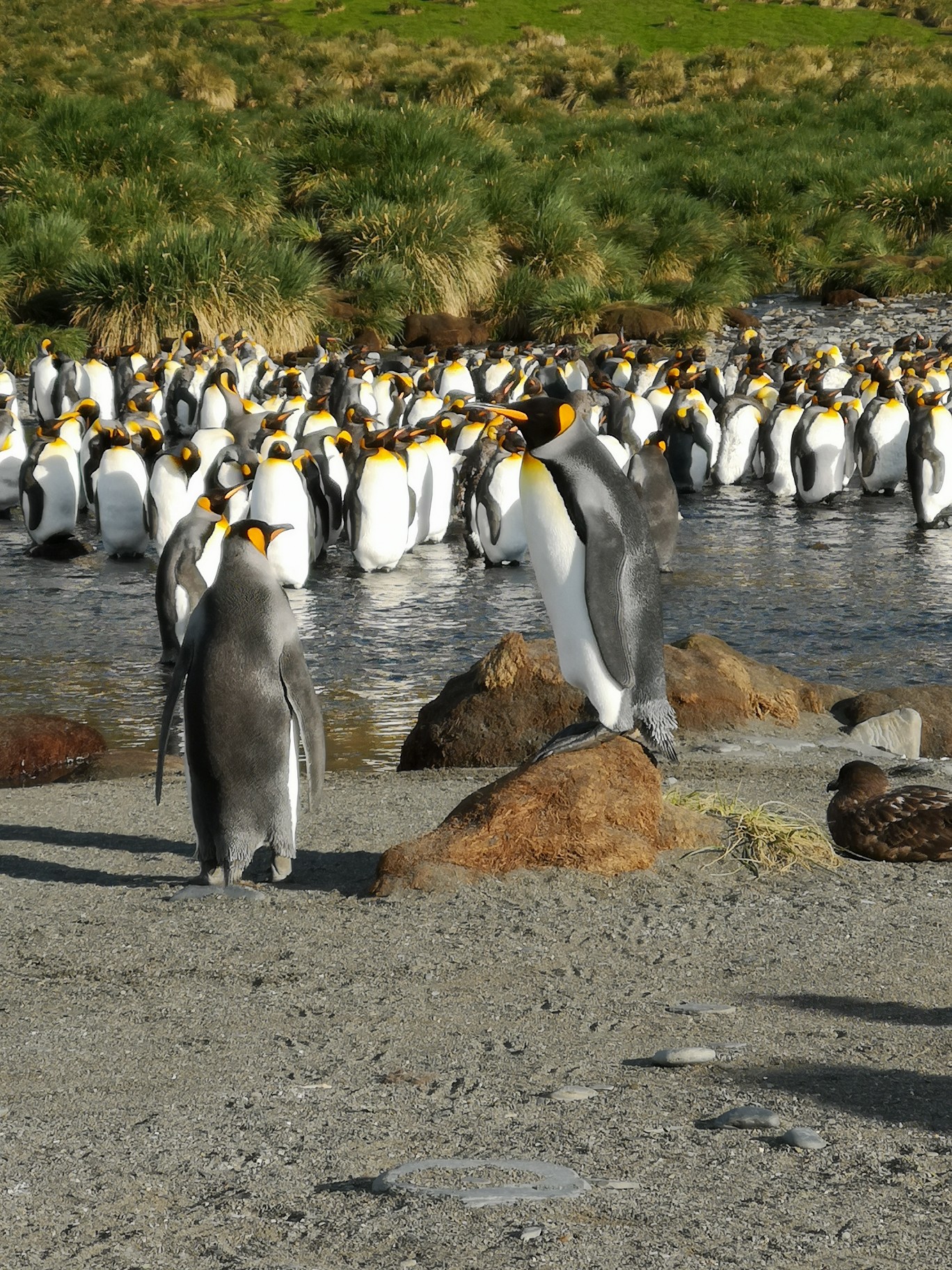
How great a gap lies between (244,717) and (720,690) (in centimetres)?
282

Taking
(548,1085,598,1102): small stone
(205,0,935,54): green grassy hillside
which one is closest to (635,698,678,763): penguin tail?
(548,1085,598,1102): small stone

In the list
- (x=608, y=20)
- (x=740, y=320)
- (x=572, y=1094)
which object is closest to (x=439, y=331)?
(x=740, y=320)

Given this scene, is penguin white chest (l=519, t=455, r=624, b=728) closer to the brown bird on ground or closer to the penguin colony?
the penguin colony

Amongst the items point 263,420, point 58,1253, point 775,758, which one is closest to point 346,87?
point 263,420

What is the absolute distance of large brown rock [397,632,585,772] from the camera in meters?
6.46

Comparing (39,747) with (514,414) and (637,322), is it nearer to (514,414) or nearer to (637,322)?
(514,414)

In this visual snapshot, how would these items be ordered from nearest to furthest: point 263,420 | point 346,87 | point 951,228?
point 263,420, point 951,228, point 346,87

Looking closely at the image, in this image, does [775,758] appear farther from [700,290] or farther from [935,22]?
[935,22]

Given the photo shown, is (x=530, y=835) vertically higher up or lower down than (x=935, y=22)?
lower down

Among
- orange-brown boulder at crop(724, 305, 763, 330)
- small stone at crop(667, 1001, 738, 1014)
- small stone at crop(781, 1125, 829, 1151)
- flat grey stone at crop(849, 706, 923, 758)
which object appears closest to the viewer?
small stone at crop(781, 1125, 829, 1151)

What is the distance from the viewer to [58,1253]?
7.85ft

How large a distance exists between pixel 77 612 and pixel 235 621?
5.57 m

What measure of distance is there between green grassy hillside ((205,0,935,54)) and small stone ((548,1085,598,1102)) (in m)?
50.3

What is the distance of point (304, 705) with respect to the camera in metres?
4.75
